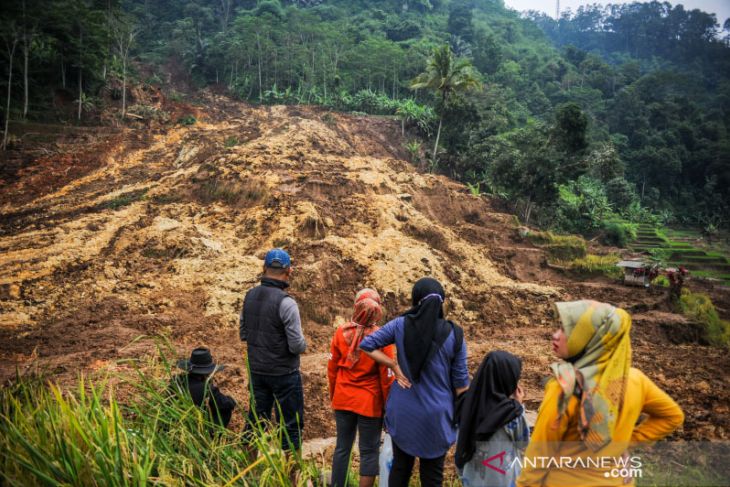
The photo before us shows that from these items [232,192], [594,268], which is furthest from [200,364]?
[594,268]

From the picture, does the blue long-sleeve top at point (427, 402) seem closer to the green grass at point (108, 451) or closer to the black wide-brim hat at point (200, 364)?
the green grass at point (108, 451)

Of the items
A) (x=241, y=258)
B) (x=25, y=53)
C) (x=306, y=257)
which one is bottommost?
(x=241, y=258)

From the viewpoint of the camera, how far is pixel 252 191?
33.6ft

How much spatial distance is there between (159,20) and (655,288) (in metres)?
46.9

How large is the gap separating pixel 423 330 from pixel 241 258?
6792 millimetres

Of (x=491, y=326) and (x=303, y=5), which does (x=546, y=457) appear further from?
(x=303, y=5)

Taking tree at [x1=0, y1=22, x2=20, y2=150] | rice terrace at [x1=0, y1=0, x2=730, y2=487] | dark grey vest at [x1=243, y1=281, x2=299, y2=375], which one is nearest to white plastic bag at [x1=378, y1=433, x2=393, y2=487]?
rice terrace at [x1=0, y1=0, x2=730, y2=487]

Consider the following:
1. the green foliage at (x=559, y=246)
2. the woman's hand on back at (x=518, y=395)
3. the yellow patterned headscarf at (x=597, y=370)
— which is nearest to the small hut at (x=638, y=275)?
the green foliage at (x=559, y=246)

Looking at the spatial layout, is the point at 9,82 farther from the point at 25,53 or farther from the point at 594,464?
the point at 594,464

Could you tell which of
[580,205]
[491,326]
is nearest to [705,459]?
[491,326]

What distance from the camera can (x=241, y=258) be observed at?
8227 millimetres

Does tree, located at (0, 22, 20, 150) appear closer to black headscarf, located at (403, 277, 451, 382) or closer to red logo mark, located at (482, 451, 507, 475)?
black headscarf, located at (403, 277, 451, 382)

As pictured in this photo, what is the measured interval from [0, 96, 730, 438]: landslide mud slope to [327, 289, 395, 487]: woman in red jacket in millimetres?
2086

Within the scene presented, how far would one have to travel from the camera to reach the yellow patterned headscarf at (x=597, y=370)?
4.48 feet
